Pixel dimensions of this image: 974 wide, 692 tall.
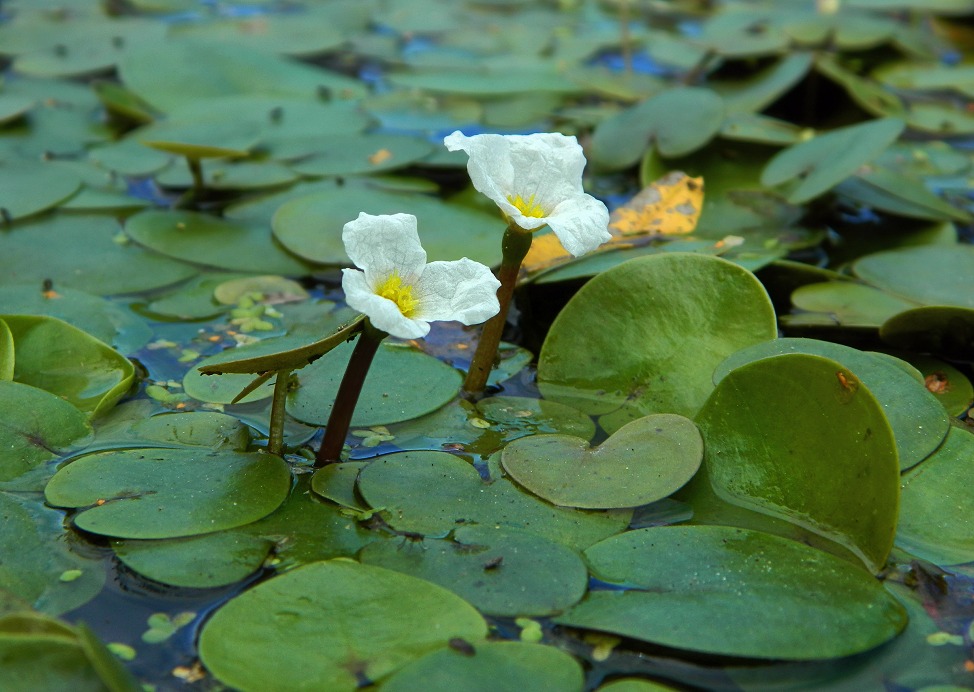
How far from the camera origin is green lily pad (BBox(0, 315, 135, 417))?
1913mm

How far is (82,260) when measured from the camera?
8.08ft

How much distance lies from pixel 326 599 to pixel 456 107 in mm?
2568

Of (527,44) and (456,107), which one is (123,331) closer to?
(456,107)

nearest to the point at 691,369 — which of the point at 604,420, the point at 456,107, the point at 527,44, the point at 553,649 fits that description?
the point at 604,420

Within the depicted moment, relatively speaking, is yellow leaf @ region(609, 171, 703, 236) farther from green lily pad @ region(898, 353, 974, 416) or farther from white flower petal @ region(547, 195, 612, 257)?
white flower petal @ region(547, 195, 612, 257)

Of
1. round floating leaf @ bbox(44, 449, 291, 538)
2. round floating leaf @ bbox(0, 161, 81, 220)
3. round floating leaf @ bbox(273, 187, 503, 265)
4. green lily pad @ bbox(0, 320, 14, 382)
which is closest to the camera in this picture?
round floating leaf @ bbox(44, 449, 291, 538)

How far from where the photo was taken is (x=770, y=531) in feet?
5.31

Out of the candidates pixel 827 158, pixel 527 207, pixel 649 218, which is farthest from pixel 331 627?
pixel 827 158

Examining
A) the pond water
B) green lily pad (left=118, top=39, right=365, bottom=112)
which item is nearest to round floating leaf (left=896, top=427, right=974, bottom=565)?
the pond water

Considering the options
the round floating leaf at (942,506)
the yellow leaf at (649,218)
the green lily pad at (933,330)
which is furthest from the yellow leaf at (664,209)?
the round floating leaf at (942,506)

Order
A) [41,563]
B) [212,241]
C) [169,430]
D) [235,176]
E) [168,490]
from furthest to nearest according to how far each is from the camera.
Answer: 1. [235,176]
2. [212,241]
3. [169,430]
4. [168,490]
5. [41,563]

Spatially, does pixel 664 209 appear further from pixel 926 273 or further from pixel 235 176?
pixel 235 176

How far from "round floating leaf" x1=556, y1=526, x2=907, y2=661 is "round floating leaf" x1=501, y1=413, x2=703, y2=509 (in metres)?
0.09

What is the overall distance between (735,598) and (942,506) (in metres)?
0.50
